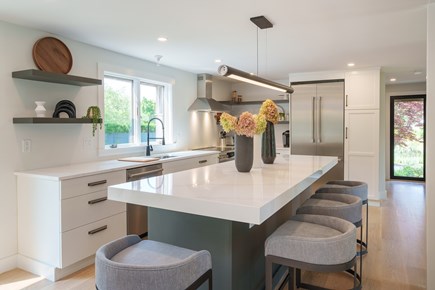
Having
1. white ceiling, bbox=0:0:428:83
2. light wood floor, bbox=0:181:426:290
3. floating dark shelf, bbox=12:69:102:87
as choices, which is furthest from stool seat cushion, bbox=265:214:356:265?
floating dark shelf, bbox=12:69:102:87

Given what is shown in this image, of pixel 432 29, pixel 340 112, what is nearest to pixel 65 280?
pixel 432 29

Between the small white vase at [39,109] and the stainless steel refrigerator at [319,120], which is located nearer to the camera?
the small white vase at [39,109]

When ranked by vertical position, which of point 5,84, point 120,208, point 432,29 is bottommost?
point 120,208

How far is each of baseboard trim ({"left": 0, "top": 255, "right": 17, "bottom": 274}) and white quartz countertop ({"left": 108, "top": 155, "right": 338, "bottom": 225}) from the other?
191 cm

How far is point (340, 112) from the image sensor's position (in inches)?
213

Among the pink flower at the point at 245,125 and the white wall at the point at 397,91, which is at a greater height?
the white wall at the point at 397,91

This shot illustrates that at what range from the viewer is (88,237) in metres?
2.87

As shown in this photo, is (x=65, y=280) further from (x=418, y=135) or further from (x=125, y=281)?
(x=418, y=135)

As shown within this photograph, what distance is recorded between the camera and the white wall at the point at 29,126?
2.83 m

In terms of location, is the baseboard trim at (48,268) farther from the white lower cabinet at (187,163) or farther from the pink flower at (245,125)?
the pink flower at (245,125)

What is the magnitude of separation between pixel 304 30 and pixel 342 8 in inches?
23.1

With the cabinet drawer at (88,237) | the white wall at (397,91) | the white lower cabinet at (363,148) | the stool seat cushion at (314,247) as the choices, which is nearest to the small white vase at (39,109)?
the cabinet drawer at (88,237)

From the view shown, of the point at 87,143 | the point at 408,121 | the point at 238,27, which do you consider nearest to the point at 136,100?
the point at 87,143

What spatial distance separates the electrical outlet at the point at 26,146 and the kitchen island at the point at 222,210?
1.71 meters
